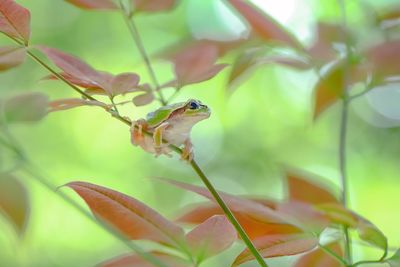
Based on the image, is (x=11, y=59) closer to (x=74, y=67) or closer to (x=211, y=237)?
(x=74, y=67)

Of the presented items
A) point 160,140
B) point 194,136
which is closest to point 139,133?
point 160,140

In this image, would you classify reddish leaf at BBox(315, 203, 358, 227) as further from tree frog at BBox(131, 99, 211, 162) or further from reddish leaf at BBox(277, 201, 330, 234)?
tree frog at BBox(131, 99, 211, 162)

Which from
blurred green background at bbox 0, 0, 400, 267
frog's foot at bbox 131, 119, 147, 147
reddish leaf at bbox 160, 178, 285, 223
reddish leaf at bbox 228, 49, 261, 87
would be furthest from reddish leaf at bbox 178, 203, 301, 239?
blurred green background at bbox 0, 0, 400, 267

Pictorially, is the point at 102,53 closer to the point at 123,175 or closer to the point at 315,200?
the point at 123,175

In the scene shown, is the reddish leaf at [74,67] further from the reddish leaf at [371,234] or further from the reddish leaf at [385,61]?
the reddish leaf at [385,61]

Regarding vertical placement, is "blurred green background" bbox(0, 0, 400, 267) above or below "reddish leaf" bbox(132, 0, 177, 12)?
above
